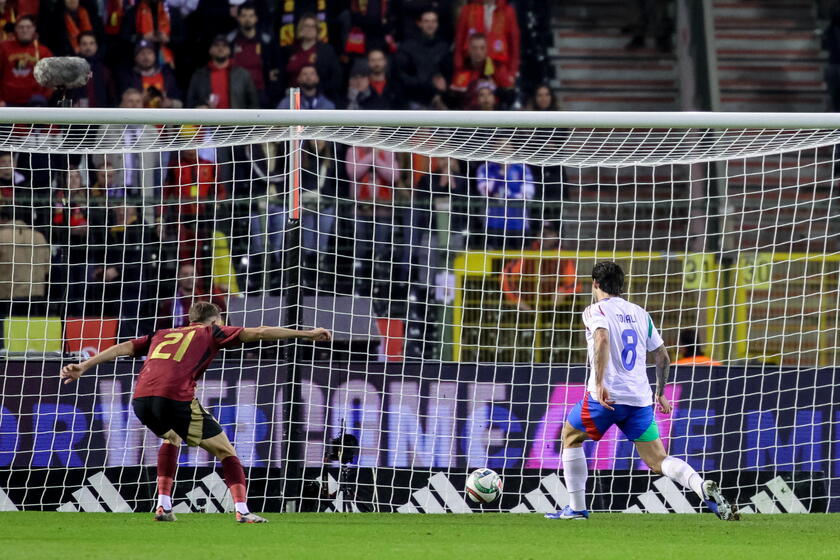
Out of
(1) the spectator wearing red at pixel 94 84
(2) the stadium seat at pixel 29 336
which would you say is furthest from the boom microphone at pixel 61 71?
(1) the spectator wearing red at pixel 94 84

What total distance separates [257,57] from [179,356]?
740 centimetres

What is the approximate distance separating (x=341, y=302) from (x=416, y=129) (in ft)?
5.11

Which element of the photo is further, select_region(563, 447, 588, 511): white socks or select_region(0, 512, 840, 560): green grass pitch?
select_region(563, 447, 588, 511): white socks

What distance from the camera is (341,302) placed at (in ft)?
34.4

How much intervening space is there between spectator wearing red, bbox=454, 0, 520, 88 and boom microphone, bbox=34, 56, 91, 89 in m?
6.90

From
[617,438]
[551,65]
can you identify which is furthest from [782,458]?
[551,65]

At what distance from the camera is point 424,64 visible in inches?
621

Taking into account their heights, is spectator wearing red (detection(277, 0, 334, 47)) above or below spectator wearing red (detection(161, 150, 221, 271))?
above

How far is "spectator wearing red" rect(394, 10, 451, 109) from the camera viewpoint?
1546cm

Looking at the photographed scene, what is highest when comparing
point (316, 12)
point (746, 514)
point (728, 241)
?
point (316, 12)

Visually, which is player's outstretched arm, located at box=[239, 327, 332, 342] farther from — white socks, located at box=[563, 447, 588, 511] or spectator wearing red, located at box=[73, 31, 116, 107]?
spectator wearing red, located at box=[73, 31, 116, 107]

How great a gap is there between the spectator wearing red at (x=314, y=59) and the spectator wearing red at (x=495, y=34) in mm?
1563

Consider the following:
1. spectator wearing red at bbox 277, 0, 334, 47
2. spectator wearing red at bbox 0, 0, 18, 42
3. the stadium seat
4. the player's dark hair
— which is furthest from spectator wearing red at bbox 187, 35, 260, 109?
the player's dark hair

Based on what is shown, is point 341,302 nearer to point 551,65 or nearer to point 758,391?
point 758,391
